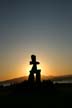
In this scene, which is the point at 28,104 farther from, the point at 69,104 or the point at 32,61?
the point at 32,61

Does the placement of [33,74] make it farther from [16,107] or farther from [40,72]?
[16,107]

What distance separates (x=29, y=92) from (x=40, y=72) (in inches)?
129

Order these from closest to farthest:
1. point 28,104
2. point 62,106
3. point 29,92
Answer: point 62,106
point 28,104
point 29,92

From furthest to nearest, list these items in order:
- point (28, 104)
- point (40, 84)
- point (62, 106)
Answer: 1. point (40, 84)
2. point (28, 104)
3. point (62, 106)

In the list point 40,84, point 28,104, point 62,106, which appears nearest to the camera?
point 62,106

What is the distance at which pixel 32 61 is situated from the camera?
28281 millimetres

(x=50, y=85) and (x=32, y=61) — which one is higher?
(x=32, y=61)

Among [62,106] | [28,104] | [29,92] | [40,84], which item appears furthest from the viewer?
[40,84]

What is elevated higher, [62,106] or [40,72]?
[40,72]

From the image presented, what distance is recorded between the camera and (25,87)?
27.4 metres

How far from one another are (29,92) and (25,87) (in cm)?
215

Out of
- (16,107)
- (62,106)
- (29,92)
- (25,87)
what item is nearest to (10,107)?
(16,107)

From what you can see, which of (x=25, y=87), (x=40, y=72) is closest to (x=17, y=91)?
(x=25, y=87)

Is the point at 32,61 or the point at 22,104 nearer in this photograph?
the point at 22,104
